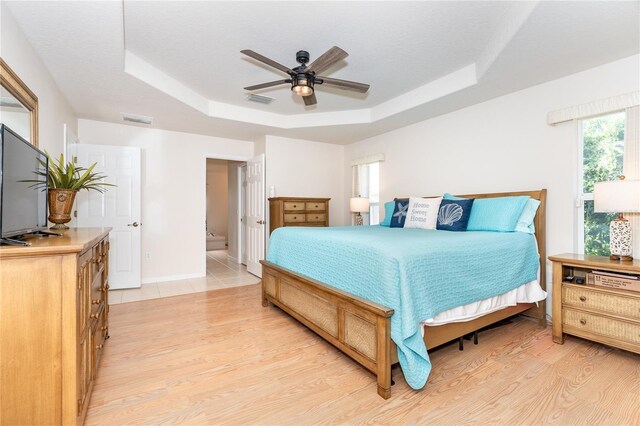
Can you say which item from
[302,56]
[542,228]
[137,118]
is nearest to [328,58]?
[302,56]

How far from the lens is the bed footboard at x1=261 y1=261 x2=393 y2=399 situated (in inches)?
69.0

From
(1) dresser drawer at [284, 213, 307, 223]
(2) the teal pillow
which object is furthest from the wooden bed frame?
(1) dresser drawer at [284, 213, 307, 223]

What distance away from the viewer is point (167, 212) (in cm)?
468

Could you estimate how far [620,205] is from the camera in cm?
222

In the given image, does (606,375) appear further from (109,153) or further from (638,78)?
(109,153)

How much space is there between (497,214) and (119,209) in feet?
15.2

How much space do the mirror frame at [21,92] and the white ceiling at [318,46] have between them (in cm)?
36

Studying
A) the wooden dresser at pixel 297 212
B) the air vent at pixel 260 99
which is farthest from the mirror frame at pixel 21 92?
the wooden dresser at pixel 297 212

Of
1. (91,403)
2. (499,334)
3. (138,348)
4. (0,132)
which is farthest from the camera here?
(499,334)

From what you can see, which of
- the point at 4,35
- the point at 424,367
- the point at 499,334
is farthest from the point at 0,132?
the point at 499,334

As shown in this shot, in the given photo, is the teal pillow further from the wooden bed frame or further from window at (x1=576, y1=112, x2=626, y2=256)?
window at (x1=576, y1=112, x2=626, y2=256)

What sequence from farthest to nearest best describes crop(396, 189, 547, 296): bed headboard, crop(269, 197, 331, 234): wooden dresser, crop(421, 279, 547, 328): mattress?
crop(269, 197, 331, 234): wooden dresser
crop(396, 189, 547, 296): bed headboard
crop(421, 279, 547, 328): mattress

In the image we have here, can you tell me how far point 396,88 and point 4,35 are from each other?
3344 millimetres

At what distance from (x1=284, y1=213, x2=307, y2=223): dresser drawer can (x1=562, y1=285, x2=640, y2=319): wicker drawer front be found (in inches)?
129
